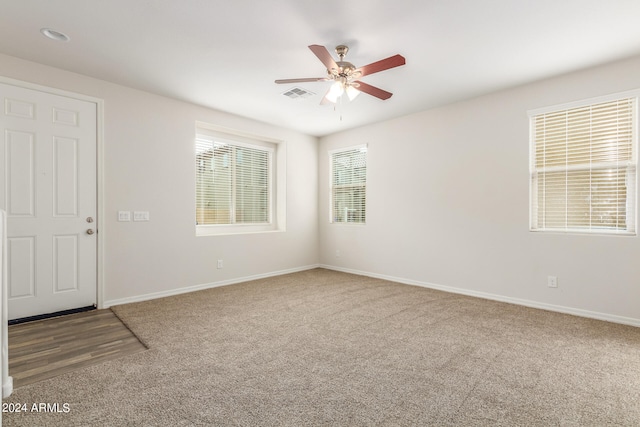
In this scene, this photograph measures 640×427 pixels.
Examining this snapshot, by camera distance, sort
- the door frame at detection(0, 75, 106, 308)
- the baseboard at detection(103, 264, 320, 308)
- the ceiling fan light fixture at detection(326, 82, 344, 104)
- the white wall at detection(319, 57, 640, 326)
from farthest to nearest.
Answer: the baseboard at detection(103, 264, 320, 308)
the door frame at detection(0, 75, 106, 308)
the white wall at detection(319, 57, 640, 326)
the ceiling fan light fixture at detection(326, 82, 344, 104)

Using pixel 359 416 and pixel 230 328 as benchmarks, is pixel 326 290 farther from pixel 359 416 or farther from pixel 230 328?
pixel 359 416

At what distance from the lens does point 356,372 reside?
2.18 meters

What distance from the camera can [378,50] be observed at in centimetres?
289

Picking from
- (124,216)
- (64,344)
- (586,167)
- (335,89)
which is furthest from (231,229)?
(586,167)

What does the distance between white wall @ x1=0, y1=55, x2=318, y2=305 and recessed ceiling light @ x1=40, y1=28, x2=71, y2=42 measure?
2.58 ft

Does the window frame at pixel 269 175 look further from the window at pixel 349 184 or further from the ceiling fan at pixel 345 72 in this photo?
the ceiling fan at pixel 345 72

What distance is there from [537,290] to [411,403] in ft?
8.84

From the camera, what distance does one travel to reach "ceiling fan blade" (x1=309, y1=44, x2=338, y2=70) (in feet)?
7.41

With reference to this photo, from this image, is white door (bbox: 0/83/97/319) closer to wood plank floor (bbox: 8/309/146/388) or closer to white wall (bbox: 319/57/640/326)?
wood plank floor (bbox: 8/309/146/388)

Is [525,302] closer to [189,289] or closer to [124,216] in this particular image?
[189,289]

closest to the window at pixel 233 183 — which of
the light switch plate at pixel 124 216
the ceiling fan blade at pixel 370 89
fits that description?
the light switch plate at pixel 124 216

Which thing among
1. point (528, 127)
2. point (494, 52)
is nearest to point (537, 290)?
point (528, 127)

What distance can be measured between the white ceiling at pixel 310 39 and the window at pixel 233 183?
4.07 feet

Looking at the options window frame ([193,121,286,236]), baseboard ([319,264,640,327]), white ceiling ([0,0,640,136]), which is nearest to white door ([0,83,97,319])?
white ceiling ([0,0,640,136])
